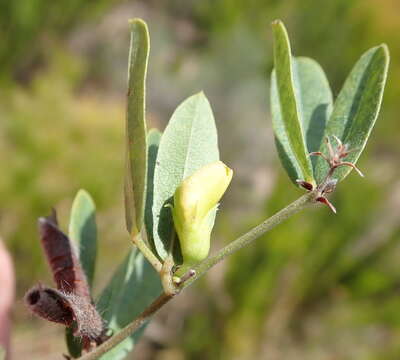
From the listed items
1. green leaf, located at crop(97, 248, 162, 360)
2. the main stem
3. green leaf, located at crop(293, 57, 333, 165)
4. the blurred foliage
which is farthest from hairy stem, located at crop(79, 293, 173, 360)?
the blurred foliage

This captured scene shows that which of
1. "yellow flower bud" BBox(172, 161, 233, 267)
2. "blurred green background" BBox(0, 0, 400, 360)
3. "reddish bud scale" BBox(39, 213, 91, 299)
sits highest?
"yellow flower bud" BBox(172, 161, 233, 267)

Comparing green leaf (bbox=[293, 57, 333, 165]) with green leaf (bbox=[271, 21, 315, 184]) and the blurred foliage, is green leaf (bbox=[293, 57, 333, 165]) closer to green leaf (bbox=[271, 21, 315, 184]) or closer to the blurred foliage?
green leaf (bbox=[271, 21, 315, 184])

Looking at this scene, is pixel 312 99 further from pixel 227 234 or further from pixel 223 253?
pixel 227 234

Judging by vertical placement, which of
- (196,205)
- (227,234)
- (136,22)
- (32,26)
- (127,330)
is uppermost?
(136,22)

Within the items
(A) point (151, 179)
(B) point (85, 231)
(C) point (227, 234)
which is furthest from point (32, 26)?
(A) point (151, 179)

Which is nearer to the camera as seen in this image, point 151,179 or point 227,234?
point 151,179

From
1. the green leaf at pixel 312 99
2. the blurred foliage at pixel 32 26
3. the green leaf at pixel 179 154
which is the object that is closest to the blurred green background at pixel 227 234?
the blurred foliage at pixel 32 26

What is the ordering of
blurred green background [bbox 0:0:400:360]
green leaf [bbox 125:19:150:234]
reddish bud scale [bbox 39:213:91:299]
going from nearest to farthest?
green leaf [bbox 125:19:150:234]
reddish bud scale [bbox 39:213:91:299]
blurred green background [bbox 0:0:400:360]
